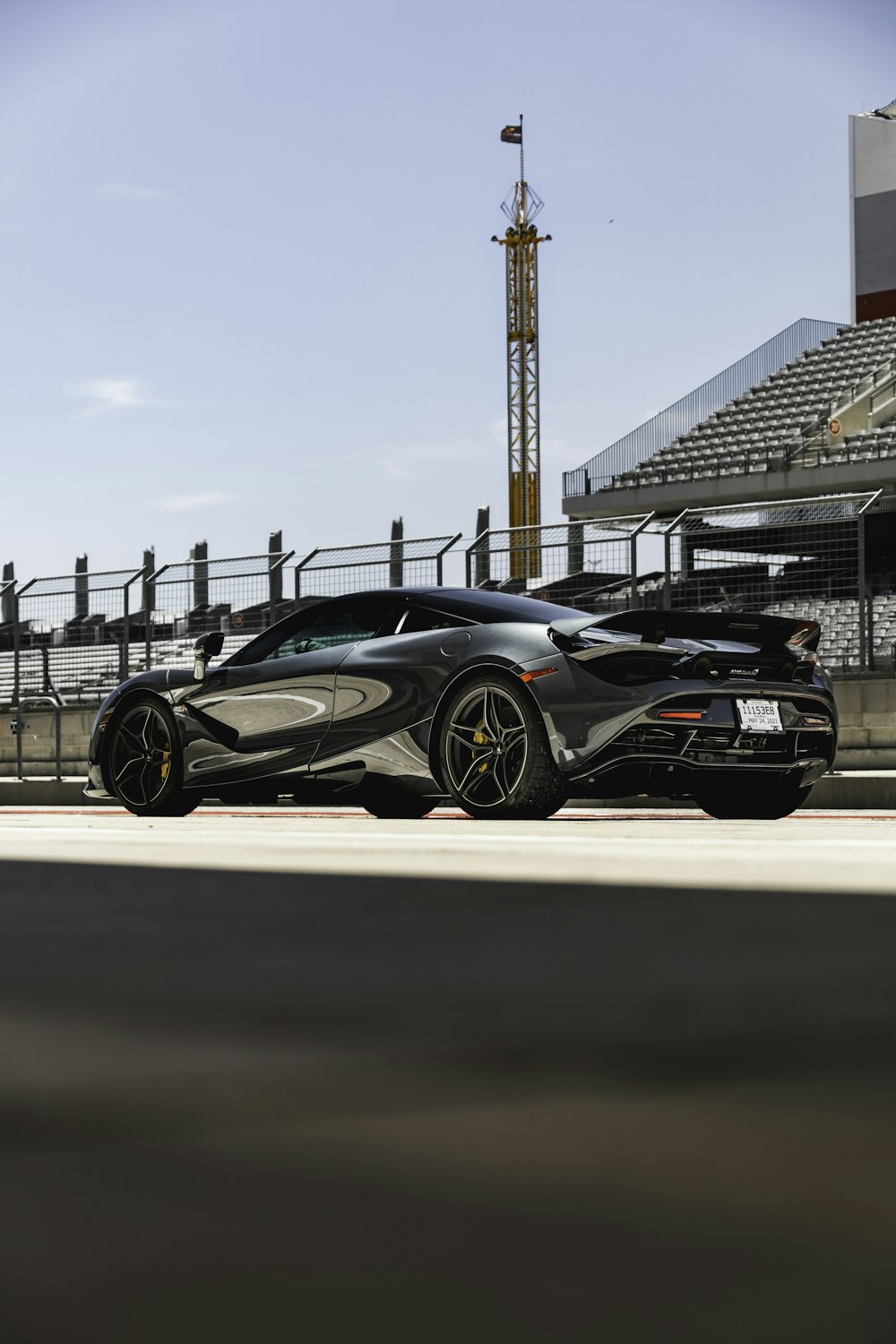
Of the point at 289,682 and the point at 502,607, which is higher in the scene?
the point at 502,607

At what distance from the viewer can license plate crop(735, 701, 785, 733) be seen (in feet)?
24.9

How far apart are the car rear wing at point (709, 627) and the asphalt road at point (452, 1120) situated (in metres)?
3.23

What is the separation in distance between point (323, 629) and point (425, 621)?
30.3 inches

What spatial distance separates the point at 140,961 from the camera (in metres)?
3.62

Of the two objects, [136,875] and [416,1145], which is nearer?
[416,1145]

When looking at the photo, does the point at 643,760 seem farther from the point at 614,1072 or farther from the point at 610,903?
the point at 614,1072

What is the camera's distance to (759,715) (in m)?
7.70

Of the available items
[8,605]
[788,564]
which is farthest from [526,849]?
[8,605]

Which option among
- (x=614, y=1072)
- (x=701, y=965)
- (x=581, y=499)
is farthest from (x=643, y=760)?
(x=581, y=499)

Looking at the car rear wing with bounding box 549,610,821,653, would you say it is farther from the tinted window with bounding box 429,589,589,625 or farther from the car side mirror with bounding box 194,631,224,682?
the car side mirror with bounding box 194,631,224,682

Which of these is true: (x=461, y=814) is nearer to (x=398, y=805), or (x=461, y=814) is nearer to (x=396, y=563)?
(x=398, y=805)

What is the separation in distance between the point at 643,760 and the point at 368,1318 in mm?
6025

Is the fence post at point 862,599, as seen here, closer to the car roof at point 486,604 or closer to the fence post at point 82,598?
the car roof at point 486,604

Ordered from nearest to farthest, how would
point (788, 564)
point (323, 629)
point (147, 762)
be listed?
1. point (323, 629)
2. point (147, 762)
3. point (788, 564)
